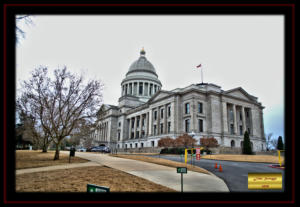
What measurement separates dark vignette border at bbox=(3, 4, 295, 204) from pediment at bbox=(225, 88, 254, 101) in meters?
55.1

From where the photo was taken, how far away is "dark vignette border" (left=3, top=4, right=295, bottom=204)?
219cm

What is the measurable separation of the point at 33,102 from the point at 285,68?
23122 mm

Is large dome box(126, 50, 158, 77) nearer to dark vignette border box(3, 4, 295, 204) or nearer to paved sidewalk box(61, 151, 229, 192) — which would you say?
paved sidewalk box(61, 151, 229, 192)

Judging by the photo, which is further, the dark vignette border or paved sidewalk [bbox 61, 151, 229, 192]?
paved sidewalk [bbox 61, 151, 229, 192]

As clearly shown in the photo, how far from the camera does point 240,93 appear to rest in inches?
2255

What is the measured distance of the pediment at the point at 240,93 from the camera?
181 feet

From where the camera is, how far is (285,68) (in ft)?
7.71

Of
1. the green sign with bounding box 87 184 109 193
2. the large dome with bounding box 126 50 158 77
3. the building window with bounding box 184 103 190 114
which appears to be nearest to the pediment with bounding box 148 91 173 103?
the building window with bounding box 184 103 190 114

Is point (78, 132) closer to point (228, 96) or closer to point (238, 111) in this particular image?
point (228, 96)

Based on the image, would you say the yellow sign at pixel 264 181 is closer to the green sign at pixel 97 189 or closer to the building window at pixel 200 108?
the green sign at pixel 97 189

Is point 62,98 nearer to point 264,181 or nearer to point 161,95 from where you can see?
point 264,181
